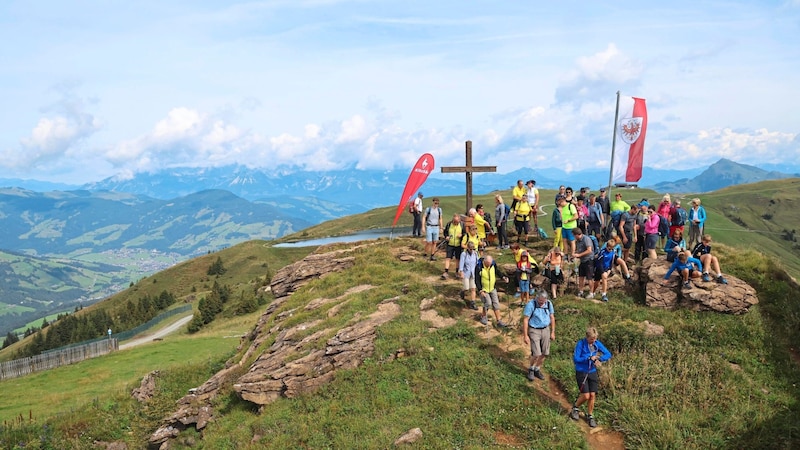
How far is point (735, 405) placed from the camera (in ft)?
40.8

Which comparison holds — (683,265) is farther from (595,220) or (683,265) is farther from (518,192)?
(518,192)

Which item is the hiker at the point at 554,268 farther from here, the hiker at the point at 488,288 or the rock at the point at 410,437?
the rock at the point at 410,437

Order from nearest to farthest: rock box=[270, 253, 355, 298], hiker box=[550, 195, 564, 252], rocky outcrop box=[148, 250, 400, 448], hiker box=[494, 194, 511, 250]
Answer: rocky outcrop box=[148, 250, 400, 448] < hiker box=[550, 195, 564, 252] < hiker box=[494, 194, 511, 250] < rock box=[270, 253, 355, 298]

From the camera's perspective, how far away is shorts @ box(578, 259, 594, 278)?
17.9 m

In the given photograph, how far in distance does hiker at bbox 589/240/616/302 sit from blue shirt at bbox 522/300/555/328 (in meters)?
5.08

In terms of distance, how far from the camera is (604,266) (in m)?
17.8

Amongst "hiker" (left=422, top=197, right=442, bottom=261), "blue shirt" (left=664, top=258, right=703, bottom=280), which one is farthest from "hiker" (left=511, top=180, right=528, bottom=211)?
"blue shirt" (left=664, top=258, right=703, bottom=280)

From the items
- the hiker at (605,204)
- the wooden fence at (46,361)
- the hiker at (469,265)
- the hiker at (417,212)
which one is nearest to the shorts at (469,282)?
the hiker at (469,265)

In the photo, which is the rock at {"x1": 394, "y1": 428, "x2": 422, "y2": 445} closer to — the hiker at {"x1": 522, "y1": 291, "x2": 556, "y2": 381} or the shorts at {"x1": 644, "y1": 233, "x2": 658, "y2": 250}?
the hiker at {"x1": 522, "y1": 291, "x2": 556, "y2": 381}

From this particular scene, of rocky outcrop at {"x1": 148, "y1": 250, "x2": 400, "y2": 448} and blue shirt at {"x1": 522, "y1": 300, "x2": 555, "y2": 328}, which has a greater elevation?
blue shirt at {"x1": 522, "y1": 300, "x2": 555, "y2": 328}

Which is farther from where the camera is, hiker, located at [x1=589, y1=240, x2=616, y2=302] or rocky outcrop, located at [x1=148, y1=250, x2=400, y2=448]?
hiker, located at [x1=589, y1=240, x2=616, y2=302]

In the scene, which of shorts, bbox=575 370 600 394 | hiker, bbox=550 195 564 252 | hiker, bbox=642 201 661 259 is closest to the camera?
shorts, bbox=575 370 600 394

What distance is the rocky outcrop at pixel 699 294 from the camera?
1598cm

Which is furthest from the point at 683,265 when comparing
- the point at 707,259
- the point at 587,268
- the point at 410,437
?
the point at 410,437
